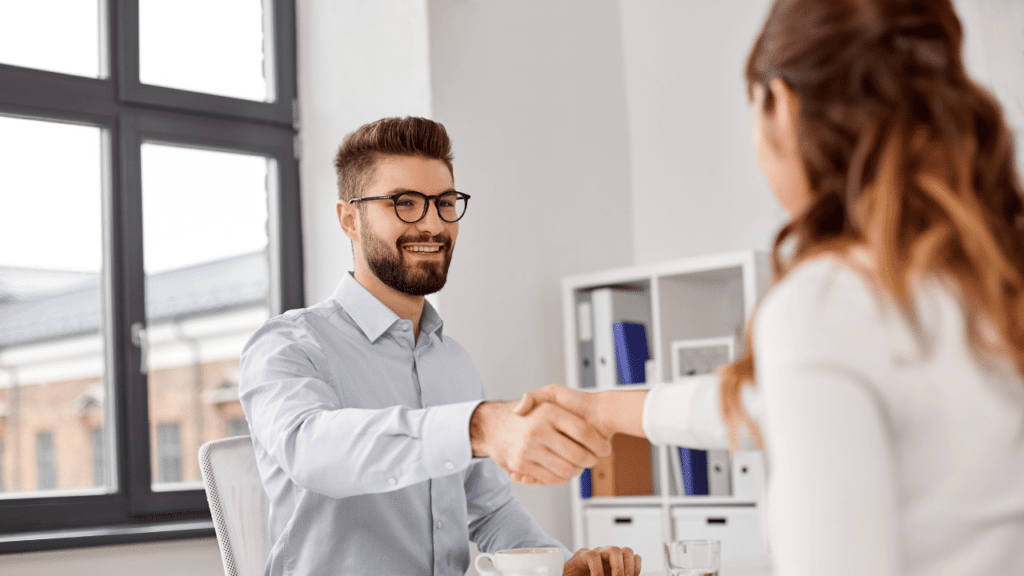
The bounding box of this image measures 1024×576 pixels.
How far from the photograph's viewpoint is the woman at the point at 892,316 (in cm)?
56

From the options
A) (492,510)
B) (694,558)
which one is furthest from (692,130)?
(694,558)

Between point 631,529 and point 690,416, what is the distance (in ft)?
7.67

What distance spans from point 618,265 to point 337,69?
1299 millimetres

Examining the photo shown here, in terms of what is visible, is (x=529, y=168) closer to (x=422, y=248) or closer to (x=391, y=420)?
(x=422, y=248)

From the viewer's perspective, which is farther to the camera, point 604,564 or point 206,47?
point 206,47

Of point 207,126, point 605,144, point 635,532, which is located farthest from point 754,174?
point 207,126

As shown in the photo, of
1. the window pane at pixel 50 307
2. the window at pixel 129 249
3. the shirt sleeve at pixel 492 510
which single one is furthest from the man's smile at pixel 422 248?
the window pane at pixel 50 307

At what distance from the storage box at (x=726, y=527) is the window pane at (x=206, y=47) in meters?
2.08

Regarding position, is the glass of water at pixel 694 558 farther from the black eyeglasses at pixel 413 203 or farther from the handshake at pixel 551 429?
the black eyeglasses at pixel 413 203

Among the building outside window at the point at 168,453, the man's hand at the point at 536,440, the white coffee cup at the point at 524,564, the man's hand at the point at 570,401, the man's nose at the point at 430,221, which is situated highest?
the man's nose at the point at 430,221

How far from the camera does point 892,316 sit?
1.91 feet

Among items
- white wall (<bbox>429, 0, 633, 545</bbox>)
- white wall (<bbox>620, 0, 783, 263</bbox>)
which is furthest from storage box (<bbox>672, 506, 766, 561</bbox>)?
white wall (<bbox>620, 0, 783, 263</bbox>)

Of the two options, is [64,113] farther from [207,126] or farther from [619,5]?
[619,5]

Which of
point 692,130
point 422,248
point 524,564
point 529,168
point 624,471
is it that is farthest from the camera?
point 692,130
